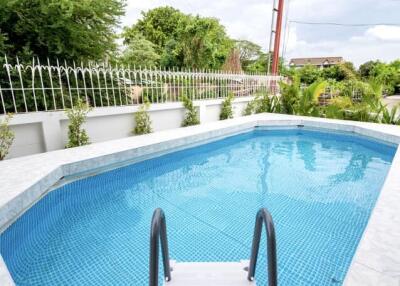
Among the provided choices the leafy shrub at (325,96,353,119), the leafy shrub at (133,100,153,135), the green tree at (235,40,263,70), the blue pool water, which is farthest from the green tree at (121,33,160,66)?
the green tree at (235,40,263,70)

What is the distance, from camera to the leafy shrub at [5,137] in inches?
176

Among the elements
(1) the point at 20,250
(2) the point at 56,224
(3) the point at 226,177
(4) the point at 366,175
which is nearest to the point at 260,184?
(3) the point at 226,177

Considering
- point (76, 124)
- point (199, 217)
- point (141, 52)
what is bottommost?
point (199, 217)

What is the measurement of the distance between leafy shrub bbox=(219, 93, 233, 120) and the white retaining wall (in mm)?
974

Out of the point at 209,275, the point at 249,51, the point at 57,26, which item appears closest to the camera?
the point at 209,275

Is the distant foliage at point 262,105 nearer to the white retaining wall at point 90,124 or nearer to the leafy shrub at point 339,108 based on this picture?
the leafy shrub at point 339,108

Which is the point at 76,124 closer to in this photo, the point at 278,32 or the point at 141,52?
the point at 278,32

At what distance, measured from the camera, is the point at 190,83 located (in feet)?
27.2

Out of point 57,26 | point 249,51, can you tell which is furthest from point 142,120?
point 249,51

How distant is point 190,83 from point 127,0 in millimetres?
2923

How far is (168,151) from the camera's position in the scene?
600 cm

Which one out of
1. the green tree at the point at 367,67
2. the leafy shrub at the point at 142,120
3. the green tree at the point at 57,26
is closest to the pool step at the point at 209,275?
the leafy shrub at the point at 142,120

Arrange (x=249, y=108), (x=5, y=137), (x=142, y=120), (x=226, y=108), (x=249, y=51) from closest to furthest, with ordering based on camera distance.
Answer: (x=5, y=137), (x=142, y=120), (x=226, y=108), (x=249, y=108), (x=249, y=51)

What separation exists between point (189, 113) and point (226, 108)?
194cm
